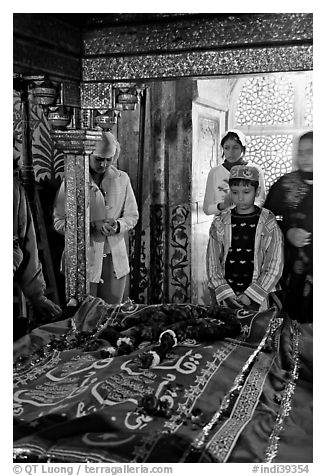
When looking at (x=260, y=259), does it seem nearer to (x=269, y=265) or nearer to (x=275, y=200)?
(x=269, y=265)

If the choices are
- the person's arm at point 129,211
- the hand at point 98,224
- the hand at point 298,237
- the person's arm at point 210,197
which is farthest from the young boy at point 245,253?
the hand at point 98,224

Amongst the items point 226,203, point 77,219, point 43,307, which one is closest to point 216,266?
point 226,203

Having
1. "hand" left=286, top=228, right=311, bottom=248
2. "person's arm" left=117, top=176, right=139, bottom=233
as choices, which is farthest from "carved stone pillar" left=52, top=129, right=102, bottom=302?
"hand" left=286, top=228, right=311, bottom=248

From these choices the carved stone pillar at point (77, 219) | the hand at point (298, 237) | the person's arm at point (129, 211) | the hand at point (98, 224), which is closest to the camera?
the carved stone pillar at point (77, 219)

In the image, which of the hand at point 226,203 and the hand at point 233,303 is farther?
the hand at point 226,203

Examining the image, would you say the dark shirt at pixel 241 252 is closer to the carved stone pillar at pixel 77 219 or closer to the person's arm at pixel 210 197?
the person's arm at pixel 210 197

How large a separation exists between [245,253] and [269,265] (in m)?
0.17

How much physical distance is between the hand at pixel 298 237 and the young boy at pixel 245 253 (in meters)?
0.11

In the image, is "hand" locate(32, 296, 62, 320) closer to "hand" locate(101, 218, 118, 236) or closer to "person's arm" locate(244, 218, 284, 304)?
"hand" locate(101, 218, 118, 236)

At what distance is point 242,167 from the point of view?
4512 millimetres

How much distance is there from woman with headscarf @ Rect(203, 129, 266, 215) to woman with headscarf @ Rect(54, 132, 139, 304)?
1.78 feet

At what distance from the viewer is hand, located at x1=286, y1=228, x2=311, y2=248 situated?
4344 mm

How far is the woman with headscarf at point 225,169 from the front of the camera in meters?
4.57

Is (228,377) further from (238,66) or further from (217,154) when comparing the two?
(217,154)
